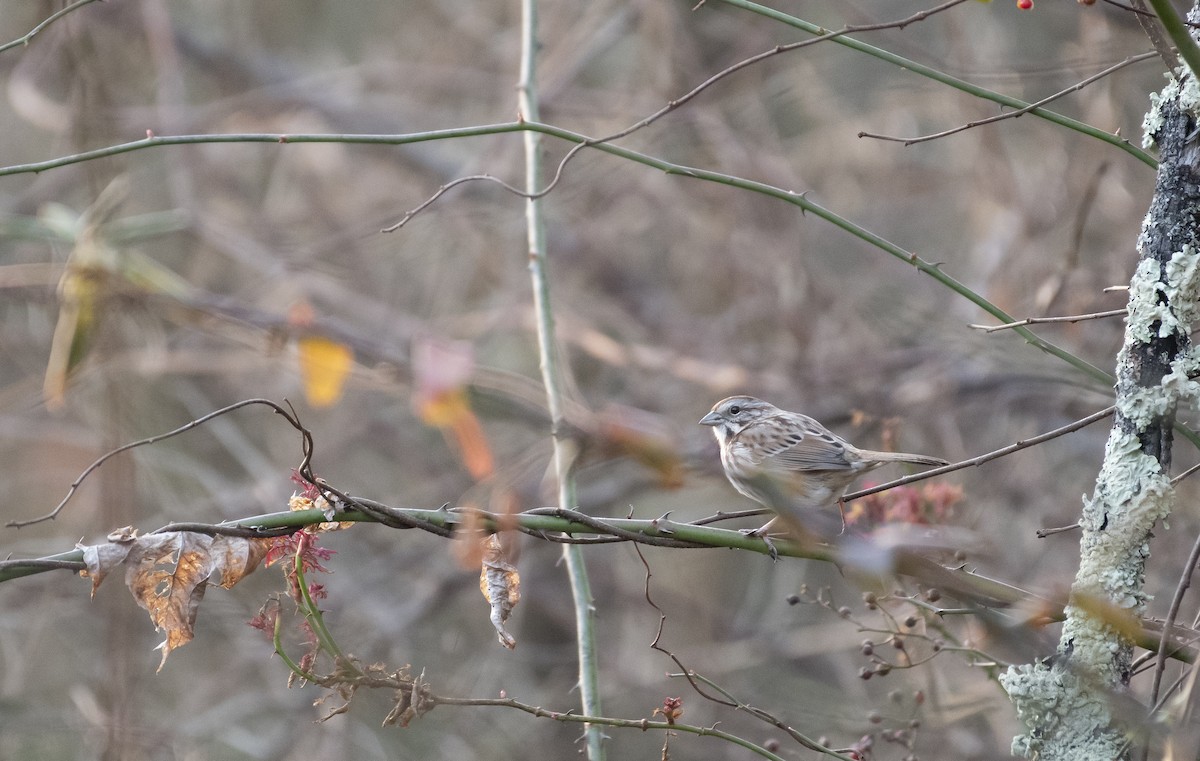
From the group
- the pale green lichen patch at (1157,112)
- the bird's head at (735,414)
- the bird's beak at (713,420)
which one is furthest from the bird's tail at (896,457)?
the pale green lichen patch at (1157,112)

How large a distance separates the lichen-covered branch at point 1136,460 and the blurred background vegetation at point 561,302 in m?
2.72

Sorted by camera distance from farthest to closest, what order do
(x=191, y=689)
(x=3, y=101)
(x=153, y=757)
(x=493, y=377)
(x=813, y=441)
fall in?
(x=3, y=101), (x=191, y=689), (x=153, y=757), (x=813, y=441), (x=493, y=377)

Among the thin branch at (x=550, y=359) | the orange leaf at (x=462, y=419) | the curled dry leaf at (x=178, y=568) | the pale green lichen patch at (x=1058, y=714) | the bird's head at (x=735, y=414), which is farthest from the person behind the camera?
the bird's head at (x=735, y=414)

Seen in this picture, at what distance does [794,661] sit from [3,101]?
680 centimetres

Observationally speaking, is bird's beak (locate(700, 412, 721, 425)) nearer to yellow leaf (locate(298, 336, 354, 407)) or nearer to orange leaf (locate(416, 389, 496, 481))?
yellow leaf (locate(298, 336, 354, 407))

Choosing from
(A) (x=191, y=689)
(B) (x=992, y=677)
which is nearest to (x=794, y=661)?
(A) (x=191, y=689)

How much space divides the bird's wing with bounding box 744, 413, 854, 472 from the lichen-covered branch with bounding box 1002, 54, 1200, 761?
1.61 m

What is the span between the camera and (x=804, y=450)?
3.61 m

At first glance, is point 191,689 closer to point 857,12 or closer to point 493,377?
point 857,12

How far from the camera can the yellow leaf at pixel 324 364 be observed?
2.79 metres

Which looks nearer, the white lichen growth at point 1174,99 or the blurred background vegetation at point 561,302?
the white lichen growth at point 1174,99

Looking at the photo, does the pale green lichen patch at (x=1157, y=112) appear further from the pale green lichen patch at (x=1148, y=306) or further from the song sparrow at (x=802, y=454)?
the song sparrow at (x=802, y=454)

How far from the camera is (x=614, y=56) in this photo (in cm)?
845

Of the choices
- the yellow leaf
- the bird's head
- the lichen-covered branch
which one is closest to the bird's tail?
the bird's head
